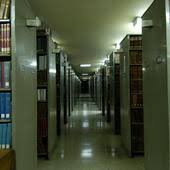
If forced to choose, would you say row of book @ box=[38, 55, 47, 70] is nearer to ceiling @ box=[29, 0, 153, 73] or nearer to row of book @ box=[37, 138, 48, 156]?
ceiling @ box=[29, 0, 153, 73]

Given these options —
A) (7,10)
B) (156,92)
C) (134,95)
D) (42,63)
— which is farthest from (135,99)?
(7,10)

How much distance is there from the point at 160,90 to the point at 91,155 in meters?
2.99

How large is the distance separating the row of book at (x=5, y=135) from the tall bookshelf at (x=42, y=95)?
102 inches

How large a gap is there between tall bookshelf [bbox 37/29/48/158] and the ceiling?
1.83 ft

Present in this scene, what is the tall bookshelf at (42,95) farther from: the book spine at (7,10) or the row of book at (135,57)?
the book spine at (7,10)

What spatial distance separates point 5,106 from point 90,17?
336cm

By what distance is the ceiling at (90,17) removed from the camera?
482 centimetres

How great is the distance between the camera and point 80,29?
6809mm

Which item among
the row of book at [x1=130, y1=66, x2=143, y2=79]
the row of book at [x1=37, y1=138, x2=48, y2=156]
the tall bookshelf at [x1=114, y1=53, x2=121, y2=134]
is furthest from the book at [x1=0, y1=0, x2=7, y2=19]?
the tall bookshelf at [x1=114, y1=53, x2=121, y2=134]

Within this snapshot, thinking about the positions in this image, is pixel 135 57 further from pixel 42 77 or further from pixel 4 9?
pixel 4 9

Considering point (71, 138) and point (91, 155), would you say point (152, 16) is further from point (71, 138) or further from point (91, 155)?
point (71, 138)

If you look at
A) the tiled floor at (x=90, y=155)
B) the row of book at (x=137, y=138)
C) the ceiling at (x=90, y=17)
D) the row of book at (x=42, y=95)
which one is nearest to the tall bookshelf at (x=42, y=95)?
the row of book at (x=42, y=95)

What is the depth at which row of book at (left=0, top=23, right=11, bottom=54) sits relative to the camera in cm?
288

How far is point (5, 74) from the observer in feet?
9.56
